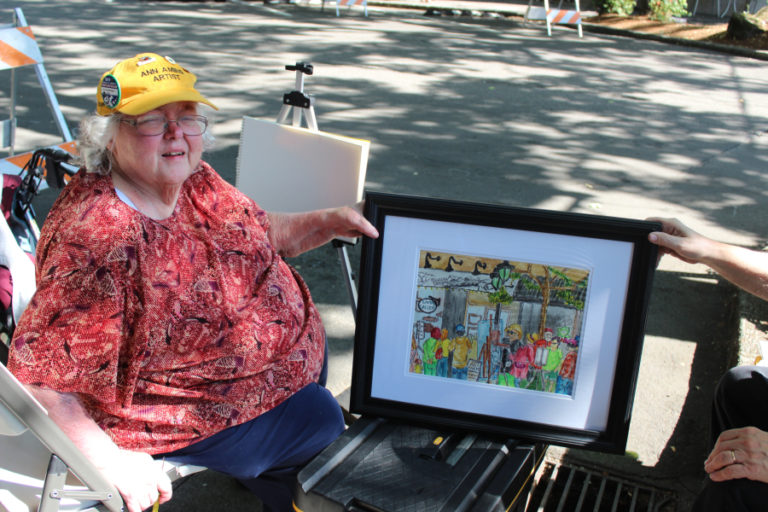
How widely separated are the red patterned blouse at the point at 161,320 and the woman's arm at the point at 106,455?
0.11 ft

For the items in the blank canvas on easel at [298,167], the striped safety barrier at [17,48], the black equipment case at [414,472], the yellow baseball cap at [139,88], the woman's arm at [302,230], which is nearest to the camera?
the black equipment case at [414,472]

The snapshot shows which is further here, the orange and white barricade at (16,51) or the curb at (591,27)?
the curb at (591,27)

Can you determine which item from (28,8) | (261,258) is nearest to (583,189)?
Answer: (261,258)

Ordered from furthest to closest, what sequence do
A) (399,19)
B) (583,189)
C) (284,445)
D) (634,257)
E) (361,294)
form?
(399,19) → (583,189) → (284,445) → (361,294) → (634,257)

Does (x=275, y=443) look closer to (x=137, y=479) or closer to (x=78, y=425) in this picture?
(x=137, y=479)

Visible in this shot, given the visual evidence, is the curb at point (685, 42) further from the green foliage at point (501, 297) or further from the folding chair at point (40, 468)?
the folding chair at point (40, 468)

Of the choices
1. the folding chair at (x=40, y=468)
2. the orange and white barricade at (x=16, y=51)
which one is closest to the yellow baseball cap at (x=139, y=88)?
the folding chair at (x=40, y=468)

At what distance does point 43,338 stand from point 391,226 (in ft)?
2.73

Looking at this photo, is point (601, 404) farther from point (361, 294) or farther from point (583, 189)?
point (583, 189)

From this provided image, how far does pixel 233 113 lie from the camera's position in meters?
7.05

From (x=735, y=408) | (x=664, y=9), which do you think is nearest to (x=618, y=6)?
(x=664, y=9)

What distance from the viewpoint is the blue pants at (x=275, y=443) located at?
6.21ft

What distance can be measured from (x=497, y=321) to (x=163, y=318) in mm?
838

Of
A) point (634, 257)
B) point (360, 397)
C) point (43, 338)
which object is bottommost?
point (360, 397)
